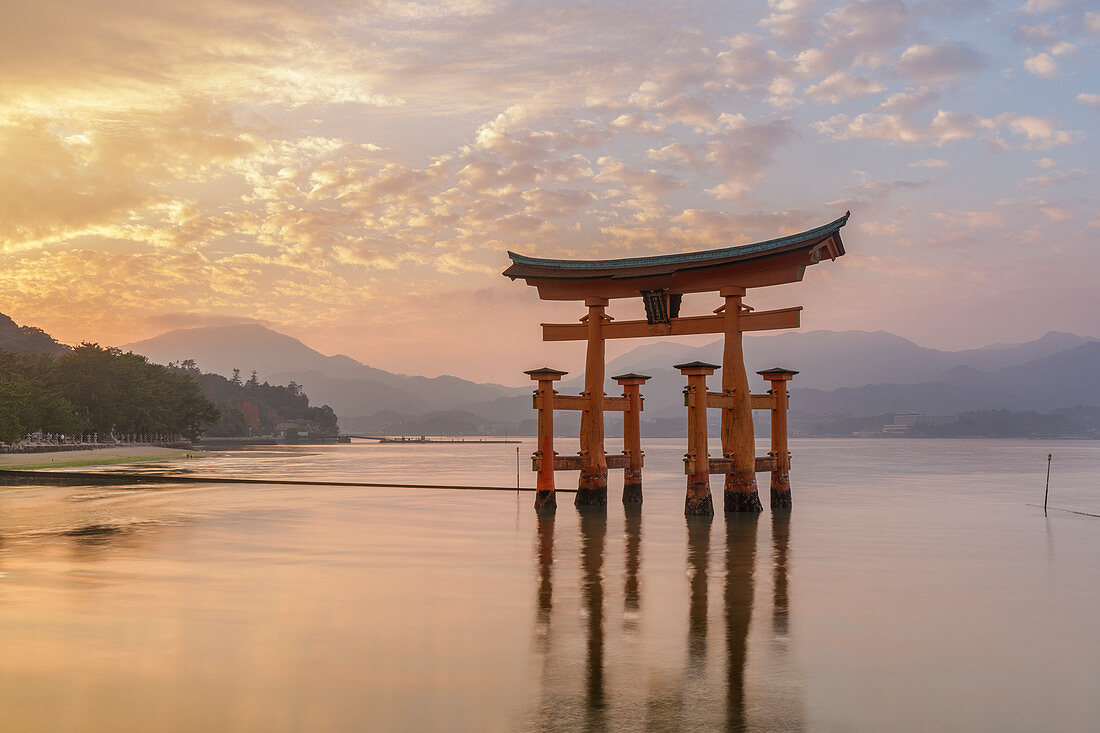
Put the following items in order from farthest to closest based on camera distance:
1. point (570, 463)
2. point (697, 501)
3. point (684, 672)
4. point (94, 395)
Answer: point (94, 395)
point (570, 463)
point (697, 501)
point (684, 672)

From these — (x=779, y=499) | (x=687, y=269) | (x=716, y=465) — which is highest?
(x=687, y=269)

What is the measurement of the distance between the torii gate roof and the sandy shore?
44.6m

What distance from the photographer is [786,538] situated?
1018 inches

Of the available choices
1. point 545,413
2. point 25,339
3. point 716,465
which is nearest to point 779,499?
point 716,465

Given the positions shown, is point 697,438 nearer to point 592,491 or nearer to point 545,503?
point 592,491

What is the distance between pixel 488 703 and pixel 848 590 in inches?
401

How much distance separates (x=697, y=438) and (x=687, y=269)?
585cm

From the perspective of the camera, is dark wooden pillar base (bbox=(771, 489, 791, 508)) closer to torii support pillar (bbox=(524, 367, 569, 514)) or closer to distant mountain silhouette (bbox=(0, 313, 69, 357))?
torii support pillar (bbox=(524, 367, 569, 514))

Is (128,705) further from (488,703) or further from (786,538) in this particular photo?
(786,538)

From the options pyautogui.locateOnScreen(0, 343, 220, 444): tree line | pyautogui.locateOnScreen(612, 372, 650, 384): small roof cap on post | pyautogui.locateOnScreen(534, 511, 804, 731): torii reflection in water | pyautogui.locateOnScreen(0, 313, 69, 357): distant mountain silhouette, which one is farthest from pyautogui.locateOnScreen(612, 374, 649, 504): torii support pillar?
pyautogui.locateOnScreen(0, 313, 69, 357): distant mountain silhouette

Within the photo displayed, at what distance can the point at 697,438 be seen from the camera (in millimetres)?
27984

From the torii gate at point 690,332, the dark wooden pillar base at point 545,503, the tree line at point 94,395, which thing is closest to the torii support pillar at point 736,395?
the torii gate at point 690,332

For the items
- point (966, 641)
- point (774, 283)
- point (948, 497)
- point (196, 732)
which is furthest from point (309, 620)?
point (948, 497)

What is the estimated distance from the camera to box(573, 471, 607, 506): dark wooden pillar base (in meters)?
32.1
